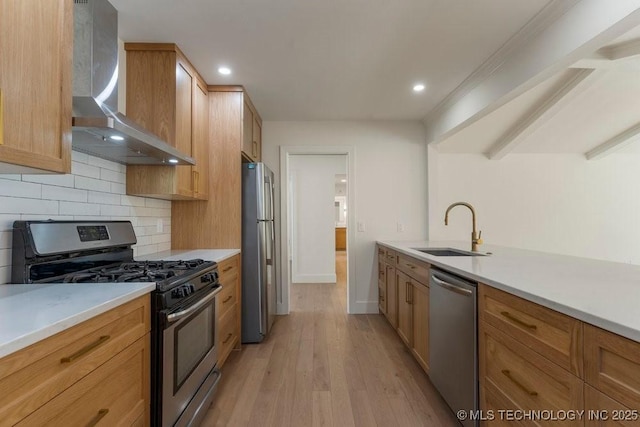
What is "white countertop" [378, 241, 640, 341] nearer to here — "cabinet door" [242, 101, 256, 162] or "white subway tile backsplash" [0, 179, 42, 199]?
"cabinet door" [242, 101, 256, 162]

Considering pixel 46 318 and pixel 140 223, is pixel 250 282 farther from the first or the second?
pixel 46 318

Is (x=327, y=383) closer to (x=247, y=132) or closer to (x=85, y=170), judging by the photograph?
(x=85, y=170)

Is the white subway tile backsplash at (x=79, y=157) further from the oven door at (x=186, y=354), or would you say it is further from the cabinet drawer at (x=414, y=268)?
the cabinet drawer at (x=414, y=268)

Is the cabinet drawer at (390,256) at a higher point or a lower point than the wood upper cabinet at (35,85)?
lower

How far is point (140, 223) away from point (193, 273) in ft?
3.12

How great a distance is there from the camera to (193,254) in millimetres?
2268

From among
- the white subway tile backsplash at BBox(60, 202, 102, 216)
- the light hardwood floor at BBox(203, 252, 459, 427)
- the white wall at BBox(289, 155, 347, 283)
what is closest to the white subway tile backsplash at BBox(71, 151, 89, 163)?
the white subway tile backsplash at BBox(60, 202, 102, 216)

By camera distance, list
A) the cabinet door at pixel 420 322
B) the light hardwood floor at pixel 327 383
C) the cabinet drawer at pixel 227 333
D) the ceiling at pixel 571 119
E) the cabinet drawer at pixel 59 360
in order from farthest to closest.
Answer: the ceiling at pixel 571 119 < the cabinet drawer at pixel 227 333 < the cabinet door at pixel 420 322 < the light hardwood floor at pixel 327 383 < the cabinet drawer at pixel 59 360

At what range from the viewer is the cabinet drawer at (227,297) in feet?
7.03

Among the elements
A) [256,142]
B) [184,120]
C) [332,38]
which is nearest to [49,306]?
[184,120]

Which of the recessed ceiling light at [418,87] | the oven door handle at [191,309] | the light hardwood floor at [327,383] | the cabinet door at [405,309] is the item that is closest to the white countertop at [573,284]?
the cabinet door at [405,309]

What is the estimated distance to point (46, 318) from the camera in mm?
807

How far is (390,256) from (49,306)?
2.59 m

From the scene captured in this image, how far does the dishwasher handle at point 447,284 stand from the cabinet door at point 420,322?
196mm
